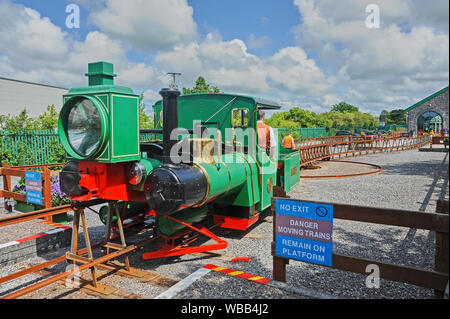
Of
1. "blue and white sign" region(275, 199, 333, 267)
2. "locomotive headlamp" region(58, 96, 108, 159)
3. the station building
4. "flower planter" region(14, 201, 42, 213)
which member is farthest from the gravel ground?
the station building

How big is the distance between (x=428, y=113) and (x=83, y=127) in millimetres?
45418

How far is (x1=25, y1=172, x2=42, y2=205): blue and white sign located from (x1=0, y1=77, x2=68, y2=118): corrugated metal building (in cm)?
2343

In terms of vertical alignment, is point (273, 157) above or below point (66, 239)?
above

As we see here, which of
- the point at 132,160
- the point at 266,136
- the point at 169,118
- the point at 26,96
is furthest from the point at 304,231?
the point at 26,96

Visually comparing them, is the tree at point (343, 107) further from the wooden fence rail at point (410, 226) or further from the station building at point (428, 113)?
the wooden fence rail at point (410, 226)

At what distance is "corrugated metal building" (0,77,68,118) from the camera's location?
25516 millimetres

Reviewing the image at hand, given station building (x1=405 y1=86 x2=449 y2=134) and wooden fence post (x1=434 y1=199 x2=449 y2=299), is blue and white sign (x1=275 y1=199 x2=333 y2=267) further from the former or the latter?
station building (x1=405 y1=86 x2=449 y2=134)

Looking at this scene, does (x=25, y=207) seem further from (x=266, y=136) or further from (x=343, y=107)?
(x=343, y=107)

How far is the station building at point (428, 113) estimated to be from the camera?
38.5 metres

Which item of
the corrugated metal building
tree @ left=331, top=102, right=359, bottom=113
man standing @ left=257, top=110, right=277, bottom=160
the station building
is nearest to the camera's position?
man standing @ left=257, top=110, right=277, bottom=160
